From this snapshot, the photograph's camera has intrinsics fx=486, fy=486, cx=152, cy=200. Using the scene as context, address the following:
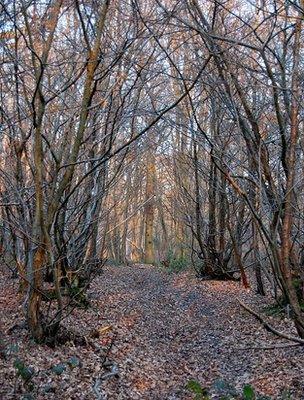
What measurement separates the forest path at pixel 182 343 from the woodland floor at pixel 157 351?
0.04 feet

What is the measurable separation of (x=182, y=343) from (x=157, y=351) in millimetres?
689

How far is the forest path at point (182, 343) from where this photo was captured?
5.58m

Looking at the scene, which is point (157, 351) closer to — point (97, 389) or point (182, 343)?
point (182, 343)

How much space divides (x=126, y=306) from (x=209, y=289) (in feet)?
10.7

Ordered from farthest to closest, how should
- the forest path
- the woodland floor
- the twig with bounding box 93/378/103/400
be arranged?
the forest path
the woodland floor
the twig with bounding box 93/378/103/400

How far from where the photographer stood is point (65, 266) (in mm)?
8305

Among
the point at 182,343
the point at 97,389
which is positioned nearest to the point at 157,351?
the point at 182,343

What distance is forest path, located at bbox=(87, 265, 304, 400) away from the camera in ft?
18.3

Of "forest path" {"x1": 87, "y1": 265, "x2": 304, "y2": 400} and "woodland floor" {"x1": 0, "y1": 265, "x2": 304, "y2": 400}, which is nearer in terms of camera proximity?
"woodland floor" {"x1": 0, "y1": 265, "x2": 304, "y2": 400}

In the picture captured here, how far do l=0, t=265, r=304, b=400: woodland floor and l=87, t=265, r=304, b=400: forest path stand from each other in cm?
1

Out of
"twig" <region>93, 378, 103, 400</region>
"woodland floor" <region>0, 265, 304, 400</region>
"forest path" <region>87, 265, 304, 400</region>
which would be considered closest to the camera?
"twig" <region>93, 378, 103, 400</region>

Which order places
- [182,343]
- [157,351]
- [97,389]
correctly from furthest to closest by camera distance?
[182,343] < [157,351] < [97,389]

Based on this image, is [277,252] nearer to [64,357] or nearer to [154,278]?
[64,357]

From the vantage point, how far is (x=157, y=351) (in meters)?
7.10
